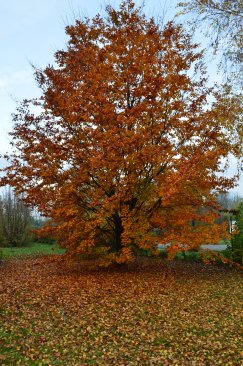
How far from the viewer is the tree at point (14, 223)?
24.5m

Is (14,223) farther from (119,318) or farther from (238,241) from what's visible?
(119,318)

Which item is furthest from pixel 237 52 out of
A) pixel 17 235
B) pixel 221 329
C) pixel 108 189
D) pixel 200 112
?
pixel 17 235

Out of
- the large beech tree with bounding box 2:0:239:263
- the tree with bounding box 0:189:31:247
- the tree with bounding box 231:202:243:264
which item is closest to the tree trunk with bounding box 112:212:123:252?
the large beech tree with bounding box 2:0:239:263

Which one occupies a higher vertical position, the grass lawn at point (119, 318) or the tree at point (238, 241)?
the tree at point (238, 241)

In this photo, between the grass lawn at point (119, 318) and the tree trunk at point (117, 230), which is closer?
the grass lawn at point (119, 318)

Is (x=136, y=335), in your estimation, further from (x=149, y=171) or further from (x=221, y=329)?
(x=149, y=171)

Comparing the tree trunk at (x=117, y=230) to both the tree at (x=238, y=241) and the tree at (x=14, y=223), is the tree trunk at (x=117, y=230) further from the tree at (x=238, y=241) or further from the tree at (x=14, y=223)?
the tree at (x=14, y=223)

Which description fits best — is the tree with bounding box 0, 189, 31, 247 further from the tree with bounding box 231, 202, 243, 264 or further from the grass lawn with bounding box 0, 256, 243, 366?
the tree with bounding box 231, 202, 243, 264

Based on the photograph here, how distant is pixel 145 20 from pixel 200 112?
3.47m

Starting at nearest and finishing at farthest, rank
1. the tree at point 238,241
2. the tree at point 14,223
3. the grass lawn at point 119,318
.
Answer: the grass lawn at point 119,318 → the tree at point 238,241 → the tree at point 14,223

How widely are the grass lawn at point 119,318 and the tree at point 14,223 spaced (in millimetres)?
11822

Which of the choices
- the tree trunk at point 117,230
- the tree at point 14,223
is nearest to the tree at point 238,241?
the tree trunk at point 117,230

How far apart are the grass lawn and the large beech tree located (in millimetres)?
1176

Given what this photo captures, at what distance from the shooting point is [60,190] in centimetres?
1102
